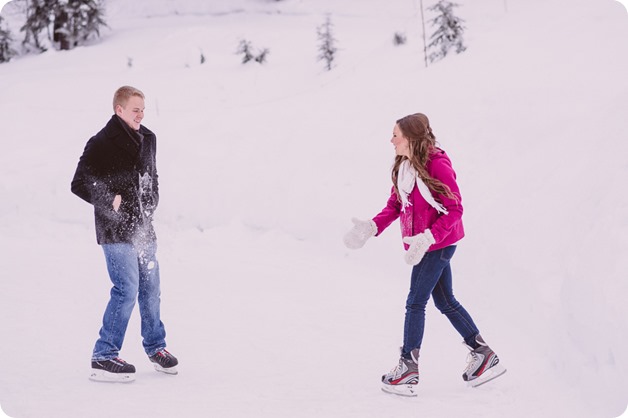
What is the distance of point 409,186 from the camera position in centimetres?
430

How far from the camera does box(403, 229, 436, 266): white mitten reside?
162 inches

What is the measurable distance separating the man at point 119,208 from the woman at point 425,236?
65.6 inches

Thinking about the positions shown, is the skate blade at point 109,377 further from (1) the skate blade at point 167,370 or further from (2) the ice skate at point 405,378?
(2) the ice skate at point 405,378

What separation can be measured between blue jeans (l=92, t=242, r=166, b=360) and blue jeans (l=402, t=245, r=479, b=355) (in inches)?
66.5

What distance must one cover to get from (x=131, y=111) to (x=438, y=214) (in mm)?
2057

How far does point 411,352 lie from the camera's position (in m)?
4.44

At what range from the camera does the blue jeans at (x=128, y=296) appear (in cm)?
450

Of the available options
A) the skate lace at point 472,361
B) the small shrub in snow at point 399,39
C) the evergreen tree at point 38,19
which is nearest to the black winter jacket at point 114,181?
the skate lace at point 472,361

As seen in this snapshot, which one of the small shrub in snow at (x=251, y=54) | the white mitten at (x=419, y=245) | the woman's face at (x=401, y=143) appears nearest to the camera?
the white mitten at (x=419, y=245)

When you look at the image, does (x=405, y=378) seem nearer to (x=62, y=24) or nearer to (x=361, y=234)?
(x=361, y=234)

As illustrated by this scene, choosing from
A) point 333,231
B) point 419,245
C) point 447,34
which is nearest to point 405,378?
point 419,245

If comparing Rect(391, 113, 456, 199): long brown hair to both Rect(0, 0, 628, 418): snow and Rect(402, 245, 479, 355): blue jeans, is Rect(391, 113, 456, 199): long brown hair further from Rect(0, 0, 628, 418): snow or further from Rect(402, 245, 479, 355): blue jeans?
Rect(0, 0, 628, 418): snow

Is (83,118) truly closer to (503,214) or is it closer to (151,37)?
(151,37)

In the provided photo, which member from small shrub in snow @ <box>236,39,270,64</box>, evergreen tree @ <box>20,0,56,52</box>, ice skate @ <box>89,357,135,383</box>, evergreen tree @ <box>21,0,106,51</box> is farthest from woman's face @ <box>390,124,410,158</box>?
evergreen tree @ <box>20,0,56,52</box>
